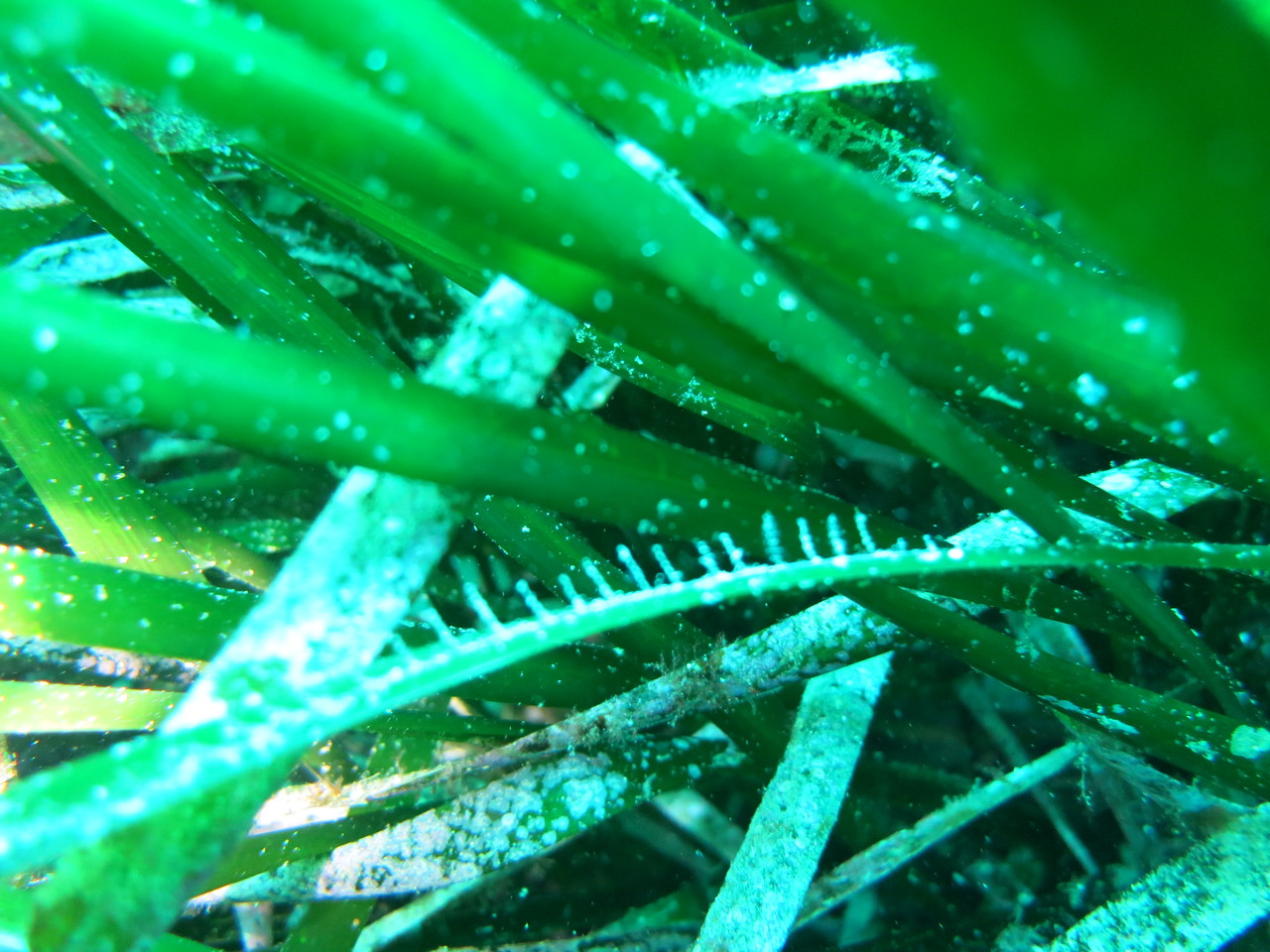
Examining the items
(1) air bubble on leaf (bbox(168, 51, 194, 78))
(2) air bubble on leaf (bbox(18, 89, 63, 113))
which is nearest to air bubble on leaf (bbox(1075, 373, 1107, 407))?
(1) air bubble on leaf (bbox(168, 51, 194, 78))

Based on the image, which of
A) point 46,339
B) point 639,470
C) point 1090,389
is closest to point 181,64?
point 46,339

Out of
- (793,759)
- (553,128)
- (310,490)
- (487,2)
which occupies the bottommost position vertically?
(793,759)

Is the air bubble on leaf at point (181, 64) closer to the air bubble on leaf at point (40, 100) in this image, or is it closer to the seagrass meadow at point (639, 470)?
the seagrass meadow at point (639, 470)

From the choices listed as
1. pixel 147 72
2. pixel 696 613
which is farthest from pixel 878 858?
pixel 147 72

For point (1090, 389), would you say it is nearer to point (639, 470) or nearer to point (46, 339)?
point (639, 470)

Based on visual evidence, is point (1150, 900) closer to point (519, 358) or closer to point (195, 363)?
point (519, 358)

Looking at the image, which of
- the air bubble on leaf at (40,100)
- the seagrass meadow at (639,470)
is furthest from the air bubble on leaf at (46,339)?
the air bubble on leaf at (40,100)

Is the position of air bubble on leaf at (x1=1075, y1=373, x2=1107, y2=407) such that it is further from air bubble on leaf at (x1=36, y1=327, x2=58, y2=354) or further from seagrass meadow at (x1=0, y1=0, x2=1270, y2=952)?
air bubble on leaf at (x1=36, y1=327, x2=58, y2=354)

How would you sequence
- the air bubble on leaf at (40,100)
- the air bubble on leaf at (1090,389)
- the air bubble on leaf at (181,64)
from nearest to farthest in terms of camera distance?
the air bubble on leaf at (181,64), the air bubble on leaf at (1090,389), the air bubble on leaf at (40,100)
